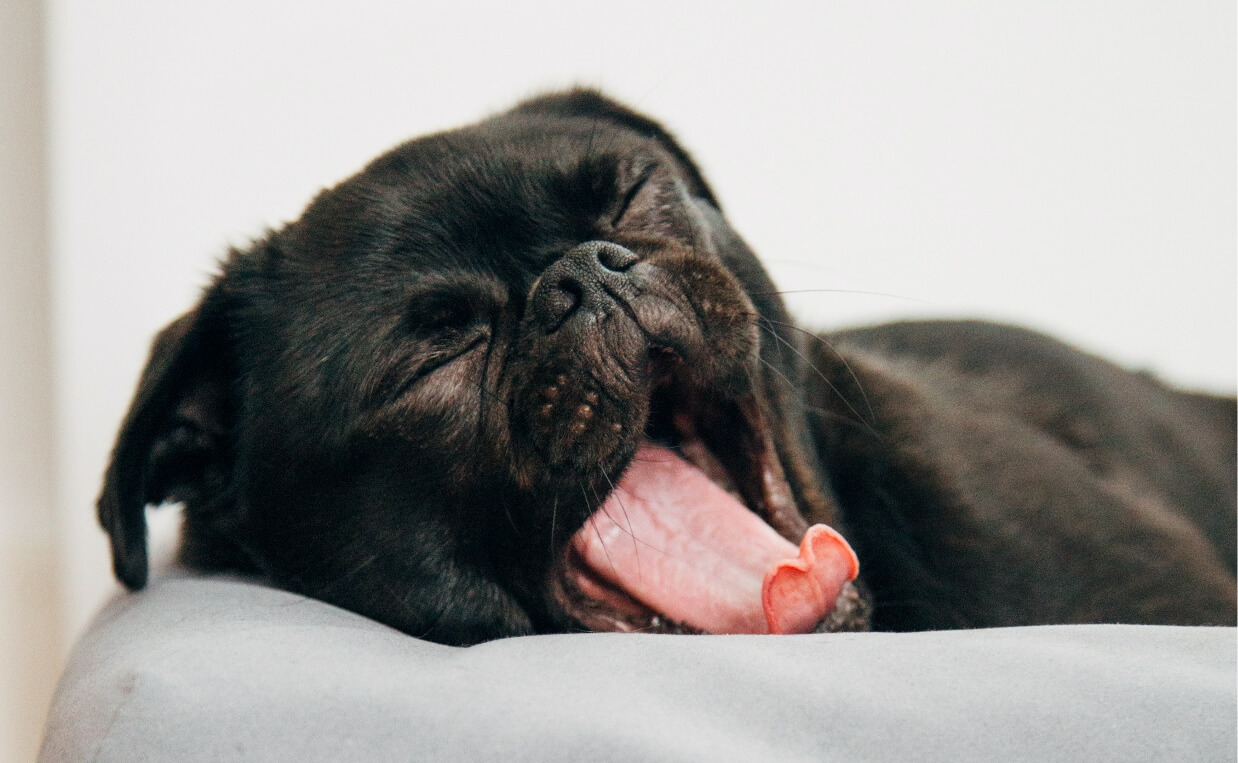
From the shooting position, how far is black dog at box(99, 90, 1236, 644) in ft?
4.85

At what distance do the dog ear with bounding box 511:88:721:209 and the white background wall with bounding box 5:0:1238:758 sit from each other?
0.85 metres

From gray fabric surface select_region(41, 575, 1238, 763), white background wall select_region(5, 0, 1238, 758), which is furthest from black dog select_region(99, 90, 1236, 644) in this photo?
white background wall select_region(5, 0, 1238, 758)

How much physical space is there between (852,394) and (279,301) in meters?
1.18

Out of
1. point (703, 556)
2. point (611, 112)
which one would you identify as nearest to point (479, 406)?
point (703, 556)

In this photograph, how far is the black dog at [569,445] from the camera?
4.85ft

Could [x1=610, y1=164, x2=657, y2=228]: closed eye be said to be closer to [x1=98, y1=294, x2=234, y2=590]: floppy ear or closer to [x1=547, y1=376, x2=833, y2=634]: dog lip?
[x1=547, y1=376, x2=833, y2=634]: dog lip

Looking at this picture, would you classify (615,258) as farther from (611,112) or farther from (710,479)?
(611,112)

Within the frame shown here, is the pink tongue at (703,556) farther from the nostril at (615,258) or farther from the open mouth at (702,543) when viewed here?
the nostril at (615,258)

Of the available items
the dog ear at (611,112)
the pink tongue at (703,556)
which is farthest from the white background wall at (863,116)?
the pink tongue at (703,556)

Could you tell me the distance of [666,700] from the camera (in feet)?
3.20

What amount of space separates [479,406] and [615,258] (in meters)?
0.32

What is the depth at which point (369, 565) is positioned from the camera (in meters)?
1.50

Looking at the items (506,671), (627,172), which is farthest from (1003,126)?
(506,671)

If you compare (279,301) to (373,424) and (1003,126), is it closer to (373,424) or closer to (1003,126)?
(373,424)
